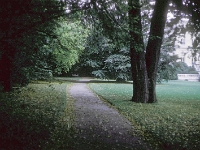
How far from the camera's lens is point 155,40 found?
476 inches

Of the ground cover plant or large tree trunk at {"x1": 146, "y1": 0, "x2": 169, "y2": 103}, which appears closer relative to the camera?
the ground cover plant

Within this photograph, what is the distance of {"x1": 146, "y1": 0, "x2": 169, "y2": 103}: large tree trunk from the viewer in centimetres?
1168

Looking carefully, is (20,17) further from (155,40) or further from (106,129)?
(155,40)

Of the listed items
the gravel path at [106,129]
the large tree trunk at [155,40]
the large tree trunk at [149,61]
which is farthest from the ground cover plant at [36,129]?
the large tree trunk at [155,40]

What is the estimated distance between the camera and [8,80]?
46.3 feet

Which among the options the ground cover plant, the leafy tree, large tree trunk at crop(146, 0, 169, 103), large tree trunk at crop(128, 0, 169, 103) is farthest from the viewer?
large tree trunk at crop(128, 0, 169, 103)

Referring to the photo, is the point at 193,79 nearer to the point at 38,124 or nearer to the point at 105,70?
the point at 105,70

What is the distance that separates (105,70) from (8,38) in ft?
84.4

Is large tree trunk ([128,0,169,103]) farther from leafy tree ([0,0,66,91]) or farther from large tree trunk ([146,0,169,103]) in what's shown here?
leafy tree ([0,0,66,91])

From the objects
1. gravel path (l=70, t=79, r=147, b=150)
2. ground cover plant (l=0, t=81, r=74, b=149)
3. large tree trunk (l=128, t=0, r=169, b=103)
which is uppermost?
large tree trunk (l=128, t=0, r=169, b=103)

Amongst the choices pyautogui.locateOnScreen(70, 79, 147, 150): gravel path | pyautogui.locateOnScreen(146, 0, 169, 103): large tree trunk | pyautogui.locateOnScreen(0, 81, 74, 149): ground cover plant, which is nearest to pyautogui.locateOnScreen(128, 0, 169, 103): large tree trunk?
pyautogui.locateOnScreen(146, 0, 169, 103): large tree trunk

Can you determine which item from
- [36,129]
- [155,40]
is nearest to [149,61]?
[155,40]

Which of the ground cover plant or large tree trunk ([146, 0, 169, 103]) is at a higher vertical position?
large tree trunk ([146, 0, 169, 103])

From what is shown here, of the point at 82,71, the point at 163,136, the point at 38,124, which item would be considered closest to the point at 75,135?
the point at 38,124
